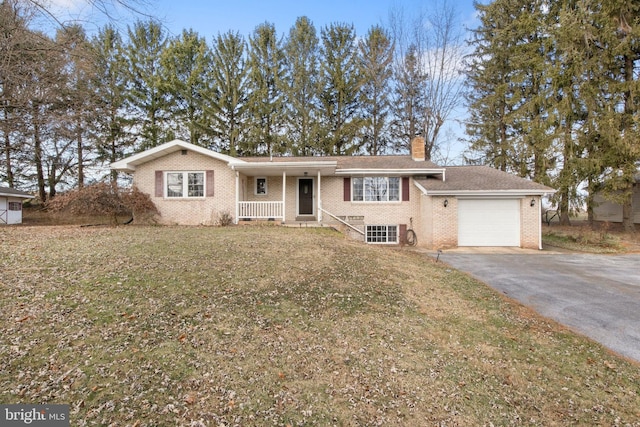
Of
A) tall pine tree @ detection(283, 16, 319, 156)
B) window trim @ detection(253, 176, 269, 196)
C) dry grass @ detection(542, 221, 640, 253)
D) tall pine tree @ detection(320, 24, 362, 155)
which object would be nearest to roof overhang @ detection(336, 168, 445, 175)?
window trim @ detection(253, 176, 269, 196)

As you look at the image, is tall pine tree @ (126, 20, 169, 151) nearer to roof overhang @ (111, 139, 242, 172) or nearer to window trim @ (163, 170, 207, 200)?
roof overhang @ (111, 139, 242, 172)

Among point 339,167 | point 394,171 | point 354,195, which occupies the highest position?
Answer: point 339,167

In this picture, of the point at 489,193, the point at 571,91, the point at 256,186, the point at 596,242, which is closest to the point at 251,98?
the point at 256,186

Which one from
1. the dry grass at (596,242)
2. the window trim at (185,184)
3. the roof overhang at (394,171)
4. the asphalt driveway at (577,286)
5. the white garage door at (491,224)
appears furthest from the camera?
the roof overhang at (394,171)

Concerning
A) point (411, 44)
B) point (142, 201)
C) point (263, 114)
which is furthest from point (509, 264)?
point (263, 114)

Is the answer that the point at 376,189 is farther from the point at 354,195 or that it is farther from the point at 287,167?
the point at 287,167

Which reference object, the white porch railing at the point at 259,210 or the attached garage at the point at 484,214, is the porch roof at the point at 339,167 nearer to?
the attached garage at the point at 484,214

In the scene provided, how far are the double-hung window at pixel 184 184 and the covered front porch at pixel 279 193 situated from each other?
1.77 meters

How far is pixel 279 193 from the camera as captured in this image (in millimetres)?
14969

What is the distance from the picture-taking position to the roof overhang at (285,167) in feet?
42.0

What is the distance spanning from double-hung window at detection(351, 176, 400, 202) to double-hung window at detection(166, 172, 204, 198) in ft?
22.9

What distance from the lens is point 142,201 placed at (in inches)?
524

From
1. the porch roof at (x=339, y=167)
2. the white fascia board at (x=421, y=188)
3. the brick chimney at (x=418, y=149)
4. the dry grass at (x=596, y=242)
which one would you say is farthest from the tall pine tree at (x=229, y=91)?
the dry grass at (x=596, y=242)

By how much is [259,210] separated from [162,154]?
16.5 ft
